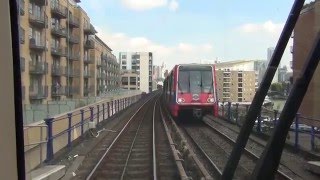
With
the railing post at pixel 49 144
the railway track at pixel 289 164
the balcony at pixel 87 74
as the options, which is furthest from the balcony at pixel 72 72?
the railway track at pixel 289 164

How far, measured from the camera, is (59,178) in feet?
28.9

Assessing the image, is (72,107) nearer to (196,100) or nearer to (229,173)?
(196,100)

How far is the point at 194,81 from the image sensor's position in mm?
23656

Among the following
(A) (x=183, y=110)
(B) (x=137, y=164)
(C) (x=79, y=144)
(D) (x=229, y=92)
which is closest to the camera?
(D) (x=229, y=92)

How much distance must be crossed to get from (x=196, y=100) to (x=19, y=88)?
70.3 feet

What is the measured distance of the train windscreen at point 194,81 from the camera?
22.5m

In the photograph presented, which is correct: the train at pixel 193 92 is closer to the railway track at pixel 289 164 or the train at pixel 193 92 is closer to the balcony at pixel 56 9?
the railway track at pixel 289 164

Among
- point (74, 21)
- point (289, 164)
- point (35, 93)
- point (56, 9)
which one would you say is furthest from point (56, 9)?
point (289, 164)

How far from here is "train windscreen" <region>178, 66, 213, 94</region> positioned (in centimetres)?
2248

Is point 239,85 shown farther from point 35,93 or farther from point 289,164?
point 289,164

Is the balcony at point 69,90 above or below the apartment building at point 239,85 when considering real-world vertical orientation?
below

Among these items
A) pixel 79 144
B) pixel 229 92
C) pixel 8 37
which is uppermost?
pixel 8 37

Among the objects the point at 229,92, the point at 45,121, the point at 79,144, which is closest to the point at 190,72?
the point at 79,144

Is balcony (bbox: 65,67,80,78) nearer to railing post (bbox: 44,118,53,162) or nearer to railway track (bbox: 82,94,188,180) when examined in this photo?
railway track (bbox: 82,94,188,180)
